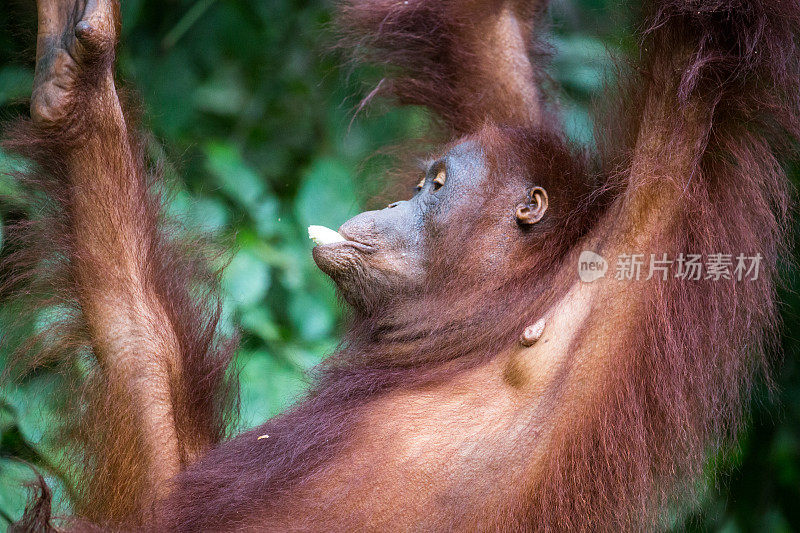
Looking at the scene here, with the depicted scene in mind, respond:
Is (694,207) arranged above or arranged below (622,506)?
above

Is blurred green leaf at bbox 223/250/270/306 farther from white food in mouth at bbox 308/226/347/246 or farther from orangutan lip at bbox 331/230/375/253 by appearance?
orangutan lip at bbox 331/230/375/253

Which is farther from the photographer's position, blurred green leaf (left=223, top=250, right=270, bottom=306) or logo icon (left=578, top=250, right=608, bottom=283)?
blurred green leaf (left=223, top=250, right=270, bottom=306)

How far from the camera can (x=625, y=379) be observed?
5.71 ft

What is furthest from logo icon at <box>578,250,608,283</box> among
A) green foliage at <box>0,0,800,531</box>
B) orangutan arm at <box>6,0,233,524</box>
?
orangutan arm at <box>6,0,233,524</box>

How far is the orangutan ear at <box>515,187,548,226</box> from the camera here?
2.12 m

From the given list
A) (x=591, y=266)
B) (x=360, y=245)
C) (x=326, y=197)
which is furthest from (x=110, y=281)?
(x=591, y=266)

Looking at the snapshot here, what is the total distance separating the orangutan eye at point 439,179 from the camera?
7.37 ft

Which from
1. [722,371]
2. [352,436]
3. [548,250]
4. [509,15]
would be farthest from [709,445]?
[509,15]

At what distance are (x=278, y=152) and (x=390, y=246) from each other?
150 centimetres

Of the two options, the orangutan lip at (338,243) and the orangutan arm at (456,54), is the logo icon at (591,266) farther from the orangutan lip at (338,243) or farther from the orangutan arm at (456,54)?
the orangutan arm at (456,54)

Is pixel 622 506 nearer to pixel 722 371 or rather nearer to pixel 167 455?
pixel 722 371

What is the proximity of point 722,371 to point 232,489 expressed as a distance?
1165 millimetres

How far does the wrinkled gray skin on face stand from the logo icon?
37 centimetres

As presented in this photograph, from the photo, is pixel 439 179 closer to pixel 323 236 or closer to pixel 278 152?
pixel 323 236
